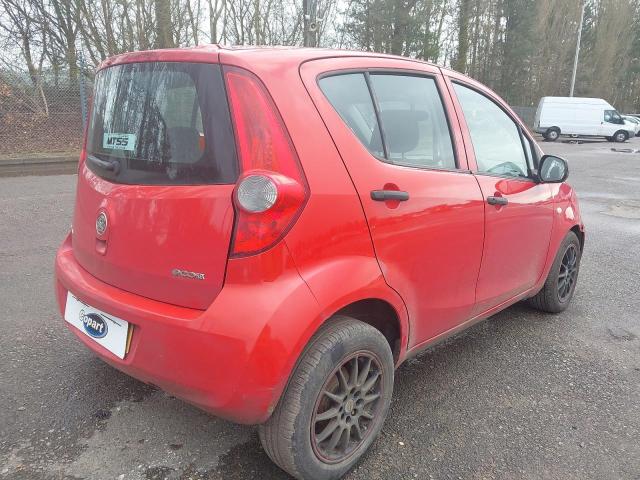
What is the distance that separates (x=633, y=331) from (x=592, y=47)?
4799cm

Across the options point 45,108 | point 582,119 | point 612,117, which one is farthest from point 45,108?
point 612,117

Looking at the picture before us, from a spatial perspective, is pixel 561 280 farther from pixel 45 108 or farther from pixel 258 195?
pixel 45 108

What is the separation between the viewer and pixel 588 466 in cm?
223

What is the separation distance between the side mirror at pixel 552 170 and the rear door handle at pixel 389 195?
143 cm

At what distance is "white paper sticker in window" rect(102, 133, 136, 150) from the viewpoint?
6.82ft

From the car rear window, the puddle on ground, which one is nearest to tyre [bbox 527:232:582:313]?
the car rear window

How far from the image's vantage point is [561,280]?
12.5 feet

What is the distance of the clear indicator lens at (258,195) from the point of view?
1749 millimetres

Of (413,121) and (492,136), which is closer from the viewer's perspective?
(413,121)

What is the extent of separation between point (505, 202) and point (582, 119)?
96.2 feet

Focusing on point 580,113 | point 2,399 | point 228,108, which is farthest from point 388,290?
point 580,113

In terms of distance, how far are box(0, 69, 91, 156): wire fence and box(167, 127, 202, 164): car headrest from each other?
13.5m

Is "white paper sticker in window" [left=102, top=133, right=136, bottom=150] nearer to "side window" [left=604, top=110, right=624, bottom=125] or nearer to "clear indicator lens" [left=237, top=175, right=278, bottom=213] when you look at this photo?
"clear indicator lens" [left=237, top=175, right=278, bottom=213]

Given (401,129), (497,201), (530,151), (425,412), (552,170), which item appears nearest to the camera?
(401,129)
